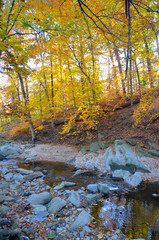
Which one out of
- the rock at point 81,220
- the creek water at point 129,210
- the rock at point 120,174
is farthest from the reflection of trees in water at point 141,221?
the rock at point 120,174

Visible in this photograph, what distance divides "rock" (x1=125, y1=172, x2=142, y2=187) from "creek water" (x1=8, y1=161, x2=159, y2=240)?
0.22 m

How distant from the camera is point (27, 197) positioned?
4621mm

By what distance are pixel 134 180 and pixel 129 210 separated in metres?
2.03

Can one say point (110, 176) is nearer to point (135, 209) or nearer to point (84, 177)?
point (84, 177)

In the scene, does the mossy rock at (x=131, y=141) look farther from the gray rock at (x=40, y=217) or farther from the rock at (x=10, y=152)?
the rock at (x=10, y=152)

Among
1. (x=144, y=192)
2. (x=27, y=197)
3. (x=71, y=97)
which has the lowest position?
(x=144, y=192)

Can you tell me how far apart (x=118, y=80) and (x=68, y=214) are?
8.39 m

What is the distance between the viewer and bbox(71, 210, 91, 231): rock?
335cm

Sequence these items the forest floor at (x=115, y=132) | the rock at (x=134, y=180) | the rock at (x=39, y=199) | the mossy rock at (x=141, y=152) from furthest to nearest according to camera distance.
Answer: the forest floor at (x=115, y=132) → the mossy rock at (x=141, y=152) → the rock at (x=134, y=180) → the rock at (x=39, y=199)

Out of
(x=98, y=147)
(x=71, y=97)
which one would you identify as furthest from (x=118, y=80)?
(x=98, y=147)

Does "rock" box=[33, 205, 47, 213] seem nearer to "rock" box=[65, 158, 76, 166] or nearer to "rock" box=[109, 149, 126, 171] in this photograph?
"rock" box=[109, 149, 126, 171]

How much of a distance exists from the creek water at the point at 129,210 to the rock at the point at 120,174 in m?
0.33

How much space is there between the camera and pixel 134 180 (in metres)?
5.97

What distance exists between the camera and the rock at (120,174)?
6.46m
